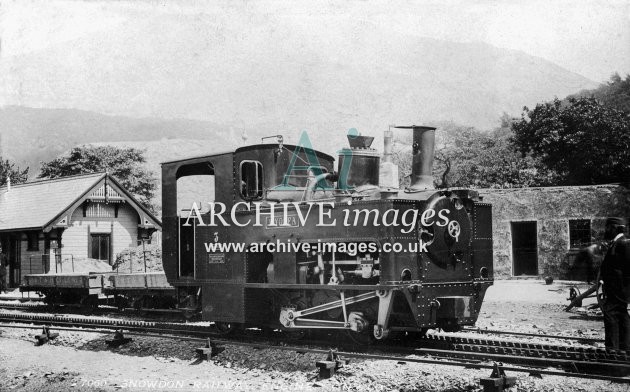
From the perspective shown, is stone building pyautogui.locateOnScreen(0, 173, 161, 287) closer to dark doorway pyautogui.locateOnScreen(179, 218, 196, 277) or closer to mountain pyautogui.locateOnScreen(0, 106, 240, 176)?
dark doorway pyautogui.locateOnScreen(179, 218, 196, 277)

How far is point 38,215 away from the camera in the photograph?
24.7m

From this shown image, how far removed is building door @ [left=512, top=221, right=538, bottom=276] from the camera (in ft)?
75.7

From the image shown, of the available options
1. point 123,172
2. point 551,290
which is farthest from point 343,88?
point 551,290

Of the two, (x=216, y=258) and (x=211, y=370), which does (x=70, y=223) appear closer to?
(x=216, y=258)

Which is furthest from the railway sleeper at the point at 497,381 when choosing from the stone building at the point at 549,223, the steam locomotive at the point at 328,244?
the stone building at the point at 549,223

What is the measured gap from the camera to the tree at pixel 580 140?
23.5 meters

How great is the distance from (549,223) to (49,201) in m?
19.4

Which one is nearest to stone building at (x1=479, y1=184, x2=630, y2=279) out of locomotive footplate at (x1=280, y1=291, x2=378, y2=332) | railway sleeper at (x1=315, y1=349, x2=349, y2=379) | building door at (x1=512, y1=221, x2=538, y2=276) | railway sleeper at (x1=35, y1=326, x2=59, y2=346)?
building door at (x1=512, y1=221, x2=538, y2=276)

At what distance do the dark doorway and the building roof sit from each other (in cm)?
1423

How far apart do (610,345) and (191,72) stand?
8003cm

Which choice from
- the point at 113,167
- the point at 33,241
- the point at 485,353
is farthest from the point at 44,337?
the point at 113,167

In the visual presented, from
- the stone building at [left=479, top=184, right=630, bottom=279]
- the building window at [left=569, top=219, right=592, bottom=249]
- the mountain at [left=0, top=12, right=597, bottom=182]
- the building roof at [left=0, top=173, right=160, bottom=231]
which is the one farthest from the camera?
the mountain at [left=0, top=12, right=597, bottom=182]

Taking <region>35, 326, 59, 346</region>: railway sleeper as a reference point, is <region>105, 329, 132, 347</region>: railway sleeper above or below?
above

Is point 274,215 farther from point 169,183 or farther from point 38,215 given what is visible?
point 38,215
